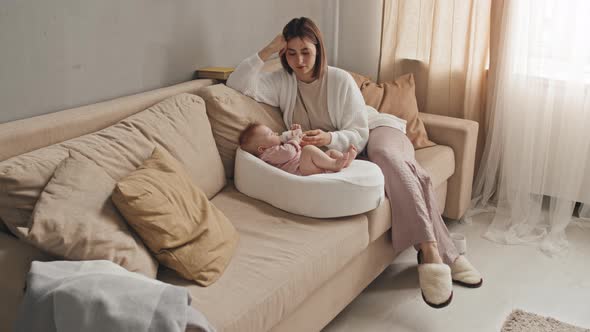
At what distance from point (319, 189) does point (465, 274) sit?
84 centimetres

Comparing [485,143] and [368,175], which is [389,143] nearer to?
[368,175]

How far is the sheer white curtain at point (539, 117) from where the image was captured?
3158mm

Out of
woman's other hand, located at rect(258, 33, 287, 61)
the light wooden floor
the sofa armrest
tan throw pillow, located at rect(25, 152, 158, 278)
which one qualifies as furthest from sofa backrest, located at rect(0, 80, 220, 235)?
the sofa armrest

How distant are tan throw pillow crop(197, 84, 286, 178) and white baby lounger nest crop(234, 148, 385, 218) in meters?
0.17

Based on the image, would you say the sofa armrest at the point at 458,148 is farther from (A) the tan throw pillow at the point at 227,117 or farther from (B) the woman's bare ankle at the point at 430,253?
(A) the tan throw pillow at the point at 227,117

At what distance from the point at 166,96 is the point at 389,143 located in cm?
94

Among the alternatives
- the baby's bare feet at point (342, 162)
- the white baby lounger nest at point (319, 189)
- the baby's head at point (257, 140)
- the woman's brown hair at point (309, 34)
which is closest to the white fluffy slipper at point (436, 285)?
the white baby lounger nest at point (319, 189)

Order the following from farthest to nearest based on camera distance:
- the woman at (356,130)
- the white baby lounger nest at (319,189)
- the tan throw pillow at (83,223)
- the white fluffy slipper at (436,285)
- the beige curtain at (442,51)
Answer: the beige curtain at (442,51) < the woman at (356,130) < the white fluffy slipper at (436,285) < the white baby lounger nest at (319,189) < the tan throw pillow at (83,223)

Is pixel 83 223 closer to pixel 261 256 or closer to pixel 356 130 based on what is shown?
pixel 261 256

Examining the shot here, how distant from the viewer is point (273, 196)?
2463 millimetres

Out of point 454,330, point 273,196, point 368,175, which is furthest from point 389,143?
point 454,330

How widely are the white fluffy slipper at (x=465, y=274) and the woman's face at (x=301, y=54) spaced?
3.39 feet

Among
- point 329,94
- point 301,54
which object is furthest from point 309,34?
point 329,94

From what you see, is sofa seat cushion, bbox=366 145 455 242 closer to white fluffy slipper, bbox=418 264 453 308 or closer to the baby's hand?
white fluffy slipper, bbox=418 264 453 308
